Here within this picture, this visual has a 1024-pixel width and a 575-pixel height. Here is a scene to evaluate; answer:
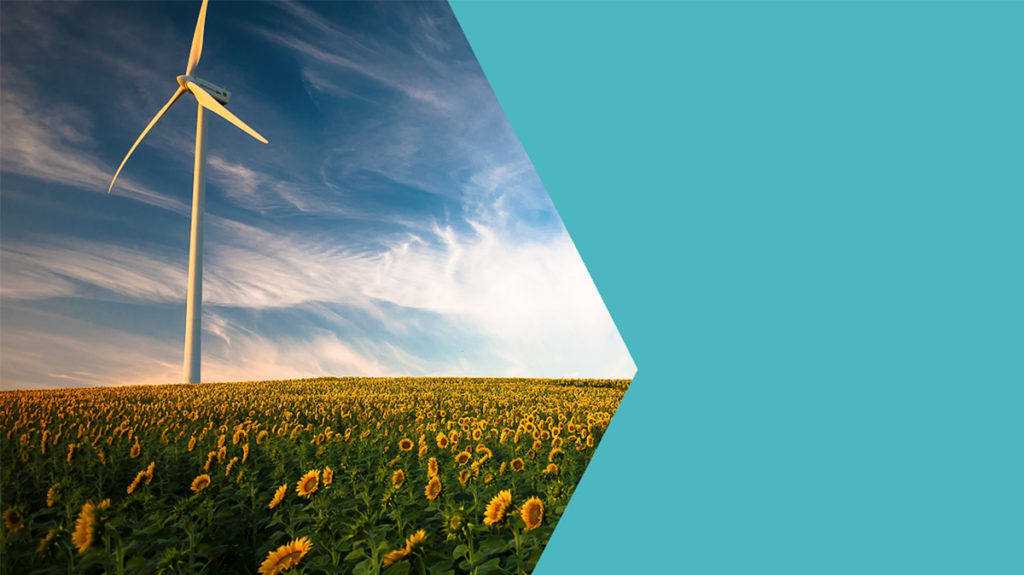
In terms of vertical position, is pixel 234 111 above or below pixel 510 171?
below

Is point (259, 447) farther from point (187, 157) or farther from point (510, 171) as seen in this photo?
point (510, 171)

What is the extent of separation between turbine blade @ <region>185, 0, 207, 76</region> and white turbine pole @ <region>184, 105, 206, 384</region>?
31 cm

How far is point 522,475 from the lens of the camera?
4.32 meters

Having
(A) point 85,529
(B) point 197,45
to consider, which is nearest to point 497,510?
(A) point 85,529

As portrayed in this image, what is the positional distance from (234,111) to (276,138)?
18.1 inches

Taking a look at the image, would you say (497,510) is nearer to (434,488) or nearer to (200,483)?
(434,488)

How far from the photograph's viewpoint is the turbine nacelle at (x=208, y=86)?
366 cm

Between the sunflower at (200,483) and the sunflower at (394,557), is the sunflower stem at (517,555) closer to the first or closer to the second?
the sunflower at (394,557)

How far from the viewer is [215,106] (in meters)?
3.87

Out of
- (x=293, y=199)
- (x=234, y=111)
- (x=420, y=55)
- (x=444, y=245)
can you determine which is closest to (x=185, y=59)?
(x=234, y=111)

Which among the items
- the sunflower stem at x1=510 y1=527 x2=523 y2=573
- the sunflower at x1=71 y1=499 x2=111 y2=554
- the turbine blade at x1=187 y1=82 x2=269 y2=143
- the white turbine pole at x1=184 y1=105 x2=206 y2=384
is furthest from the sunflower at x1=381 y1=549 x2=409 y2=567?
the turbine blade at x1=187 y1=82 x2=269 y2=143

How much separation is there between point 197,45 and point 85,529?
10.4 feet

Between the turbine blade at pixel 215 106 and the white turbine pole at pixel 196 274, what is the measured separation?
6 cm

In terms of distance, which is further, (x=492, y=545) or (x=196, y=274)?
(x=196, y=274)
